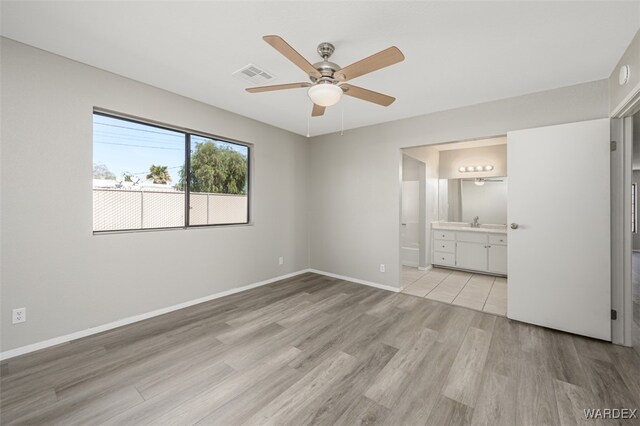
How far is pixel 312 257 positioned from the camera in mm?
5117

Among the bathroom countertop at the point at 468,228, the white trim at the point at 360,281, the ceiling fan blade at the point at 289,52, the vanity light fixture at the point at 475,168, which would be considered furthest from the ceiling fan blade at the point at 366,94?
the vanity light fixture at the point at 475,168

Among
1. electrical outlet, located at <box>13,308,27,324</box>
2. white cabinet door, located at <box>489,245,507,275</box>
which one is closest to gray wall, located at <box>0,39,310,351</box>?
electrical outlet, located at <box>13,308,27,324</box>

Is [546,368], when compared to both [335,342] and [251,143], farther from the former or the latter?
[251,143]

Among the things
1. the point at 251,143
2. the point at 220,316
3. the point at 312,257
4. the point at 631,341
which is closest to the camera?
the point at 631,341

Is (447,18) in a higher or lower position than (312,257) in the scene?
higher

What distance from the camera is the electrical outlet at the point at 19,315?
2168mm

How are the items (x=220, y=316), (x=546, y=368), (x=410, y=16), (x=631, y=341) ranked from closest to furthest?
1. (x=410, y=16)
2. (x=546, y=368)
3. (x=631, y=341)
4. (x=220, y=316)

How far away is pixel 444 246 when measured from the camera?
536 centimetres

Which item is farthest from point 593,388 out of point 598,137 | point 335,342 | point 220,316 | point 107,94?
point 107,94

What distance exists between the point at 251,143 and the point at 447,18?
9.75 feet

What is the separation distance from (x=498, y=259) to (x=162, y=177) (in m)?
5.52

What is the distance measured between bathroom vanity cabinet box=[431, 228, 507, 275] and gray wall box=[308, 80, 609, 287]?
194 centimetres

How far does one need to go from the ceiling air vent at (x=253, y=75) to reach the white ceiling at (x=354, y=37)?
0.07m

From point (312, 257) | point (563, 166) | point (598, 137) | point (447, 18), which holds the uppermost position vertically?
point (447, 18)
